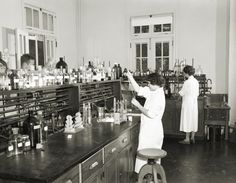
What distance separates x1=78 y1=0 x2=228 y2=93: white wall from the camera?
19.7ft

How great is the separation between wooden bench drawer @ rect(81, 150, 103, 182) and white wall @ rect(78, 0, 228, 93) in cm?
475

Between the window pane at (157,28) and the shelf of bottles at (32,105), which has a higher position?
the window pane at (157,28)

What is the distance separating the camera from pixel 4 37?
488cm

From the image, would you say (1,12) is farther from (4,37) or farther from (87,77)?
(87,77)

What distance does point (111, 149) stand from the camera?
242 centimetres

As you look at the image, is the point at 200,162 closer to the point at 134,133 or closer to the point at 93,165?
the point at 134,133

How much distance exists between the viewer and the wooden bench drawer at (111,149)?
2.29 m

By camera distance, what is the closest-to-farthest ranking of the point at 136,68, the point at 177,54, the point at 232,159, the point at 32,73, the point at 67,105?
the point at 32,73
the point at 67,105
the point at 232,159
the point at 177,54
the point at 136,68

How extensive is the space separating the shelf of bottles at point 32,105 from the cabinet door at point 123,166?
73 cm

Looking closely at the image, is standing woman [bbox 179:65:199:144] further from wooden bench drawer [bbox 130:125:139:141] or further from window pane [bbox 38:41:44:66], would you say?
window pane [bbox 38:41:44:66]

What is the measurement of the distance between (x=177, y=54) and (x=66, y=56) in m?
2.91

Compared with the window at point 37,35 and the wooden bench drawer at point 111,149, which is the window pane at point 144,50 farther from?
the wooden bench drawer at point 111,149

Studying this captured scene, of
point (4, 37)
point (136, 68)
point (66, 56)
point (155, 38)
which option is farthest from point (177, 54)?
point (4, 37)

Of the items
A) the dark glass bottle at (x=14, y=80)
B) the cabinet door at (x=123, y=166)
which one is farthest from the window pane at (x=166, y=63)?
the dark glass bottle at (x=14, y=80)
